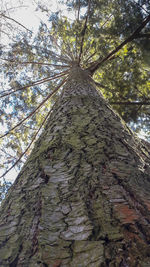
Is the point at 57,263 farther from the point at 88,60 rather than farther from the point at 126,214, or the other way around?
the point at 88,60

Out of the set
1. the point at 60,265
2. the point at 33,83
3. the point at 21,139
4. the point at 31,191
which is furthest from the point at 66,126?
the point at 21,139

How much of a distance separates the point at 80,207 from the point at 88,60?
22.4 feet

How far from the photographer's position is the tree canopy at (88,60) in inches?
168

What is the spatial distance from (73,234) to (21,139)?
614 centimetres

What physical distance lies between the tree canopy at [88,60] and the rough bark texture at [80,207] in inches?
137

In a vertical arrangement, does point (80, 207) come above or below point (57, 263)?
above

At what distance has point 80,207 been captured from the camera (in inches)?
37.5

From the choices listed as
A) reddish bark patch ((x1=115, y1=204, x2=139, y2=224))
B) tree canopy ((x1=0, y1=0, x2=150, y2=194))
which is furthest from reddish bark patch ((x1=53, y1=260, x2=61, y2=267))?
tree canopy ((x1=0, y1=0, x2=150, y2=194))

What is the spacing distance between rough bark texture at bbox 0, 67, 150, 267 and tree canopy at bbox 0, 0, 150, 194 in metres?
3.48

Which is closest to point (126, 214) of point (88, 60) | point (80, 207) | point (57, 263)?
point (80, 207)

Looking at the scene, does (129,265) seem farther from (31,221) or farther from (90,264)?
(31,221)

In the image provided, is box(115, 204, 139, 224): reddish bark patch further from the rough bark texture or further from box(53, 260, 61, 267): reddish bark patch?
box(53, 260, 61, 267): reddish bark patch

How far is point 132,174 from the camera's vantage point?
1183mm

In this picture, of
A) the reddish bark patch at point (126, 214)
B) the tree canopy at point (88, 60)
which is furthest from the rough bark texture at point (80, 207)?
the tree canopy at point (88, 60)
